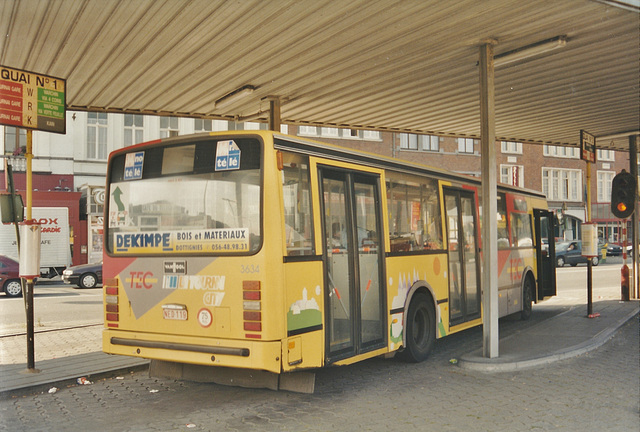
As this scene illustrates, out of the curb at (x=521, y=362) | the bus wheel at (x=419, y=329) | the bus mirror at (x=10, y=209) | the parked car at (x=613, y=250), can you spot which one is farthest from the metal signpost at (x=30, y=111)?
the parked car at (x=613, y=250)

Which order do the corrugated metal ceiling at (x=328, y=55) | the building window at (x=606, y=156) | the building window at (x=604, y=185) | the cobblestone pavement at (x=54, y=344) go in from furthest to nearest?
the building window at (x=606, y=156) → the building window at (x=604, y=185) → the cobblestone pavement at (x=54, y=344) → the corrugated metal ceiling at (x=328, y=55)

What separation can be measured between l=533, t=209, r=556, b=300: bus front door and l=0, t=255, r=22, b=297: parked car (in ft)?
53.6

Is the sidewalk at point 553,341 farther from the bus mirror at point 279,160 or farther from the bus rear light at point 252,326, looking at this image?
the bus mirror at point 279,160

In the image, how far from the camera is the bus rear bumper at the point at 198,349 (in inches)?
241

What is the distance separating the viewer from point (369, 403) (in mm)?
6727

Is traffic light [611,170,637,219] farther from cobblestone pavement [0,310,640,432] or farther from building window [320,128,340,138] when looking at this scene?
building window [320,128,340,138]

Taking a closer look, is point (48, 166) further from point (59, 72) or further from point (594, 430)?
point (594, 430)

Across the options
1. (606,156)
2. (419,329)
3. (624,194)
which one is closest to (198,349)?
(419,329)

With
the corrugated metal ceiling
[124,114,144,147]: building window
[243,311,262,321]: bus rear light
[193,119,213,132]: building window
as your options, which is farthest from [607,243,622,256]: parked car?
[243,311,262,321]: bus rear light

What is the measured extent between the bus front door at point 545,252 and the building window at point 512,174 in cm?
3353

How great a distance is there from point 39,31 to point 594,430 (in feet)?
26.6

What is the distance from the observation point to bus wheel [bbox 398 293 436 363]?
28.5 ft

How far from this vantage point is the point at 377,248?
7980 millimetres

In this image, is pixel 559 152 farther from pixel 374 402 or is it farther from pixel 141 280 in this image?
pixel 141 280
